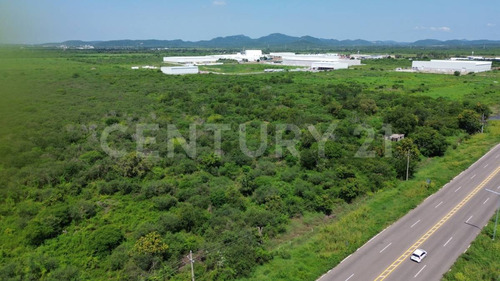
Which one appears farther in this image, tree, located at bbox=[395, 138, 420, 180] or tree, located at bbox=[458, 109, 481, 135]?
tree, located at bbox=[458, 109, 481, 135]

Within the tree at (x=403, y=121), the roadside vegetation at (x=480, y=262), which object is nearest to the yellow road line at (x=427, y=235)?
the roadside vegetation at (x=480, y=262)

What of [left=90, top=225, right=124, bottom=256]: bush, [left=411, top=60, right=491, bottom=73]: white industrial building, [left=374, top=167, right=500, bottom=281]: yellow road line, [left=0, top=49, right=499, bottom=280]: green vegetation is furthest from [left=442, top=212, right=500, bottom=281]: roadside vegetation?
[left=411, top=60, right=491, bottom=73]: white industrial building

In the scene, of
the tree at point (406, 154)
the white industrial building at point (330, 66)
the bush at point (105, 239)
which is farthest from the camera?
the white industrial building at point (330, 66)

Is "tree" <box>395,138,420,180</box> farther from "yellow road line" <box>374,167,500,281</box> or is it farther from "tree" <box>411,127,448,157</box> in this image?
"yellow road line" <box>374,167,500,281</box>

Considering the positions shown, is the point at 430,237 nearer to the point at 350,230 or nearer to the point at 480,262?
the point at 480,262

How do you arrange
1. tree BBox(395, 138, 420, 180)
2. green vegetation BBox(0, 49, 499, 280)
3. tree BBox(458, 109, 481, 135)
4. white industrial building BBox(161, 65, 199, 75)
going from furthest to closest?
white industrial building BBox(161, 65, 199, 75) < tree BBox(458, 109, 481, 135) < tree BBox(395, 138, 420, 180) < green vegetation BBox(0, 49, 499, 280)

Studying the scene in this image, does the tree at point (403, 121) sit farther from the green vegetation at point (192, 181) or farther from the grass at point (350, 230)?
the grass at point (350, 230)

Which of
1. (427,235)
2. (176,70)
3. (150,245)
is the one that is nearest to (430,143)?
(427,235)
